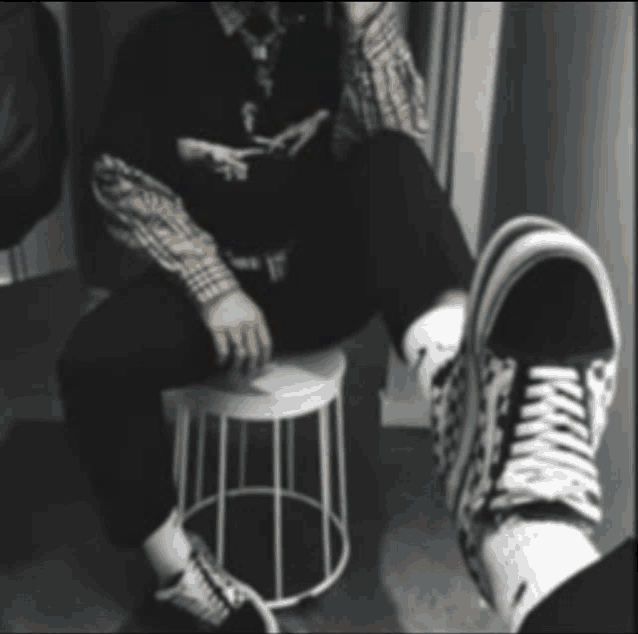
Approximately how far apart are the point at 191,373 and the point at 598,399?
1.55 ft

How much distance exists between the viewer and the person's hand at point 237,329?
983 millimetres

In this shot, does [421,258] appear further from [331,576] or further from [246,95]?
[331,576]

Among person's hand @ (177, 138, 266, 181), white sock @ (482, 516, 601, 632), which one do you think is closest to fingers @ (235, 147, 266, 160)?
person's hand @ (177, 138, 266, 181)

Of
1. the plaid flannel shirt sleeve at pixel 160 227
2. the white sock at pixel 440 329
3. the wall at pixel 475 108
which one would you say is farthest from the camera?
the wall at pixel 475 108

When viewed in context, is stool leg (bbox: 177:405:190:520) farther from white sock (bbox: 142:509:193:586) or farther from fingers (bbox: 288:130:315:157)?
fingers (bbox: 288:130:315:157)

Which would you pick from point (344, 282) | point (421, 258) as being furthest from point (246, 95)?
point (421, 258)

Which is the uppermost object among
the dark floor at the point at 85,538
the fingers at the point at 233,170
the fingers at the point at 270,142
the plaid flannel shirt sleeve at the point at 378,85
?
Result: the plaid flannel shirt sleeve at the point at 378,85

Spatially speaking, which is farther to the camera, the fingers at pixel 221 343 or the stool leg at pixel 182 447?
the stool leg at pixel 182 447

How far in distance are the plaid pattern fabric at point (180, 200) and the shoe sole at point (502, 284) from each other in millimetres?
360

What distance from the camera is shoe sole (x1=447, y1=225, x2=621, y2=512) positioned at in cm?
69

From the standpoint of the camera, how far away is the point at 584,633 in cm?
55

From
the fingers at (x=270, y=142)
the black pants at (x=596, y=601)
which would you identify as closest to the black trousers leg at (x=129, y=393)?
the fingers at (x=270, y=142)

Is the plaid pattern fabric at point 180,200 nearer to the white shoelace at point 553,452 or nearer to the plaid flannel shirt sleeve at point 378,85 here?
the plaid flannel shirt sleeve at point 378,85

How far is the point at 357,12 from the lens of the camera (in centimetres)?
104
